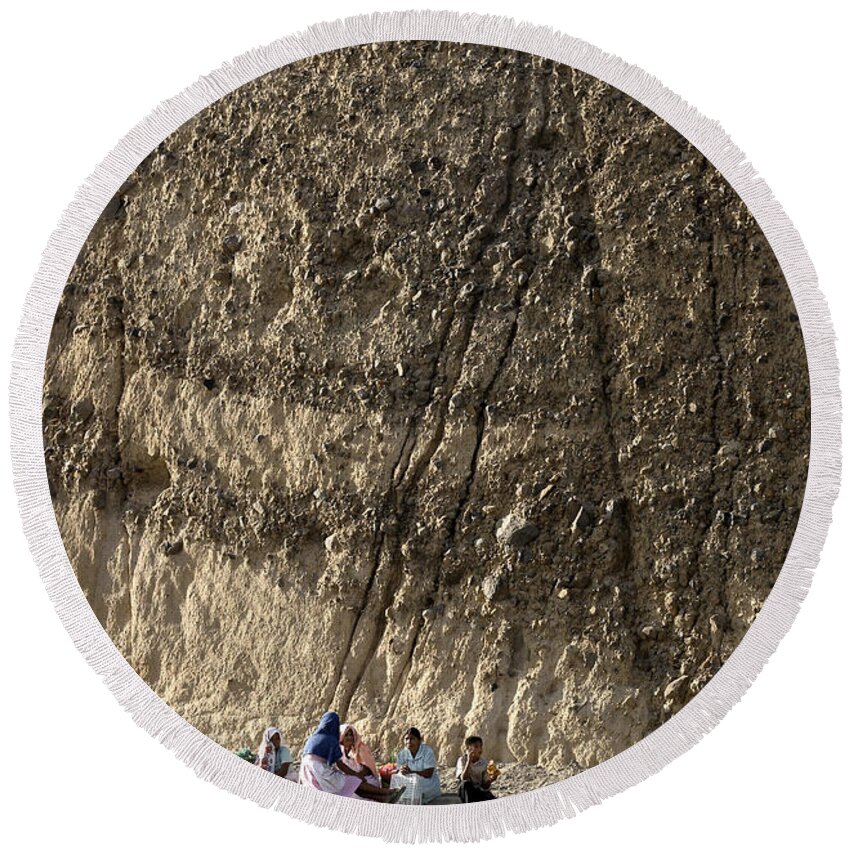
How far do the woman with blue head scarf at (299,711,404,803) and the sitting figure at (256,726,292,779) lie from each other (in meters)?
0.04

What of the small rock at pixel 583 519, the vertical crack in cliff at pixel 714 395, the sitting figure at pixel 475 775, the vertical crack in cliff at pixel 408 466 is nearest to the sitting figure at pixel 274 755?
the vertical crack in cliff at pixel 408 466

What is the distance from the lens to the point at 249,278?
8.75 feet

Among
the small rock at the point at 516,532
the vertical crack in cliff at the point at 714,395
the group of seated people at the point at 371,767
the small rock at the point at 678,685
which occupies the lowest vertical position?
the group of seated people at the point at 371,767

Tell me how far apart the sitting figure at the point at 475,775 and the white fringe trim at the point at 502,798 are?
0.08 ft

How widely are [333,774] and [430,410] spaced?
0.64 metres

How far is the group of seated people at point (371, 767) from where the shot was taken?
253 cm

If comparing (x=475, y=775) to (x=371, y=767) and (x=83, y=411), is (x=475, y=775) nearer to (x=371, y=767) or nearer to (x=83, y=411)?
(x=371, y=767)

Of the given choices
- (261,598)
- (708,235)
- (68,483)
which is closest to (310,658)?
(261,598)

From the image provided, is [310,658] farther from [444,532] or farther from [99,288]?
[99,288]

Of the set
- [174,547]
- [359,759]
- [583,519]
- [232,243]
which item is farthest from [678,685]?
[232,243]

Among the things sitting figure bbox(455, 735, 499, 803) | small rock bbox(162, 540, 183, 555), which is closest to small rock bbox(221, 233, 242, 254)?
small rock bbox(162, 540, 183, 555)

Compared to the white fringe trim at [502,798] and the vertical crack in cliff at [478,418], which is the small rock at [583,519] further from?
the white fringe trim at [502,798]

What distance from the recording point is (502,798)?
2520 mm

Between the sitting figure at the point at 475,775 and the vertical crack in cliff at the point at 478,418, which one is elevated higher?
the vertical crack in cliff at the point at 478,418
